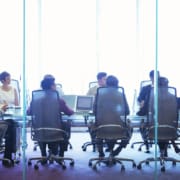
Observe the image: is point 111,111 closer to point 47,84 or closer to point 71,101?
point 47,84

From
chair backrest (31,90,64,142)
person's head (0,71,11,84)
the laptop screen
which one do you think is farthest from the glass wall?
chair backrest (31,90,64,142)

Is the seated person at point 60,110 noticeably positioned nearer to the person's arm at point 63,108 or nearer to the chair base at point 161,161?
the person's arm at point 63,108

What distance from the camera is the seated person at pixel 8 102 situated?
13.6 feet

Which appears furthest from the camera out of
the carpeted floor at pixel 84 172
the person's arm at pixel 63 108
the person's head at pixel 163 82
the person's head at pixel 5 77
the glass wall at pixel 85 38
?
the glass wall at pixel 85 38

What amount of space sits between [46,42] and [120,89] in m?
3.71

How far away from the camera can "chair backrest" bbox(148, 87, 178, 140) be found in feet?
12.5

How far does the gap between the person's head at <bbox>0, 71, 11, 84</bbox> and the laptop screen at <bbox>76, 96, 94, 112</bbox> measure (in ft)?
3.40

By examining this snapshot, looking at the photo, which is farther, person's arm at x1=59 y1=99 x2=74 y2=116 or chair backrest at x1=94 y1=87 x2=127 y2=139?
person's arm at x1=59 y1=99 x2=74 y2=116

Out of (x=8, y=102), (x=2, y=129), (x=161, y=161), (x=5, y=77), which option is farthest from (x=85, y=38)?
(x=161, y=161)

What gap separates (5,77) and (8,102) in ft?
1.33

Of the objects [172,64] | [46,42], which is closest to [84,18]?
[46,42]

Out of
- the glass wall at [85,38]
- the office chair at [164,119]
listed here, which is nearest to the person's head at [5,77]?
the glass wall at [85,38]

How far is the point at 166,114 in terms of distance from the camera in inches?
151

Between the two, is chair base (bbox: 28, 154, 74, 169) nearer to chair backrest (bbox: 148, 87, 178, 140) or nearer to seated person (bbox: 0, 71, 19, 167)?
seated person (bbox: 0, 71, 19, 167)
